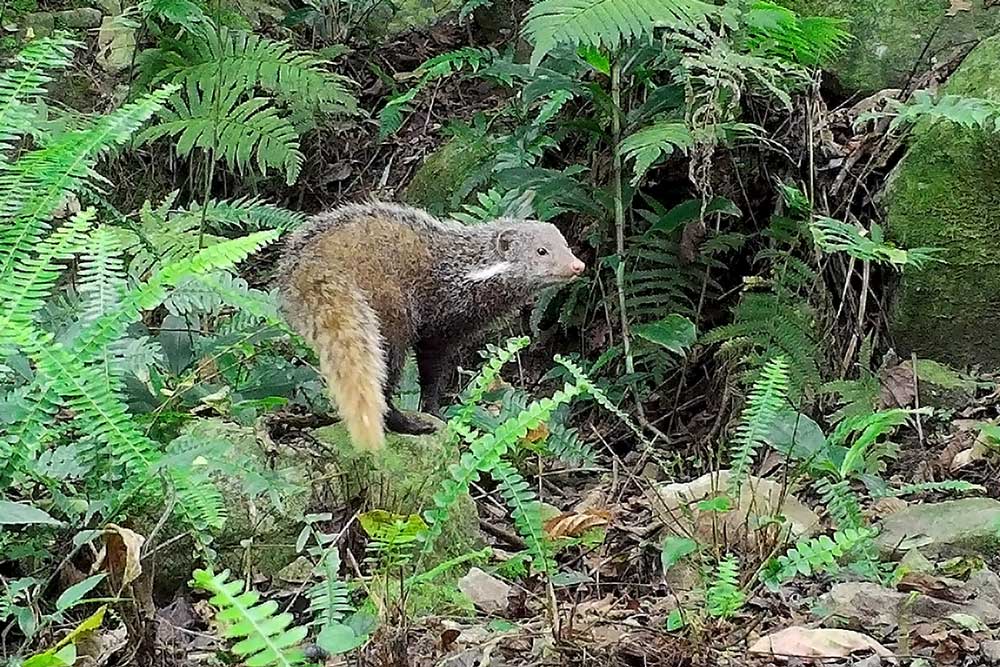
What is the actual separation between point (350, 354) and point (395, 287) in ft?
3.26

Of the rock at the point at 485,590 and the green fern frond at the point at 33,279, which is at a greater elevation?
the green fern frond at the point at 33,279

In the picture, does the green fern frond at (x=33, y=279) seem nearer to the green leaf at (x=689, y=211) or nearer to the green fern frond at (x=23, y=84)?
the green fern frond at (x=23, y=84)

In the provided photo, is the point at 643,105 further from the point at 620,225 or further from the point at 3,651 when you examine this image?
the point at 3,651

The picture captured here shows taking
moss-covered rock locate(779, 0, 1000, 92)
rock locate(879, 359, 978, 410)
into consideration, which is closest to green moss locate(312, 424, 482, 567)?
rock locate(879, 359, 978, 410)

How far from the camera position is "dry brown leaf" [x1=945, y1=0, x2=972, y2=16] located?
6.40 meters

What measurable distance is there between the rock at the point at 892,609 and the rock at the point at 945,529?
1.49ft

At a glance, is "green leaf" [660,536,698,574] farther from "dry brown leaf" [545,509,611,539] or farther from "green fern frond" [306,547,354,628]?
"green fern frond" [306,547,354,628]

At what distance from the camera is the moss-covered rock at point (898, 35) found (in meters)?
6.34

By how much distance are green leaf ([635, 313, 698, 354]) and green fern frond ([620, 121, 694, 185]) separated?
2.75ft

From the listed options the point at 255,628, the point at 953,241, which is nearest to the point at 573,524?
the point at 255,628

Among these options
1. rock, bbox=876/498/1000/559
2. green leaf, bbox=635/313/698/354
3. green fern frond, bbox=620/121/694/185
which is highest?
green fern frond, bbox=620/121/694/185

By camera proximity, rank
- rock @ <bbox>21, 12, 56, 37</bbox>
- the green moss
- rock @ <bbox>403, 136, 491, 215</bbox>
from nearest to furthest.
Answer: the green moss → rock @ <bbox>403, 136, 491, 215</bbox> → rock @ <bbox>21, 12, 56, 37</bbox>

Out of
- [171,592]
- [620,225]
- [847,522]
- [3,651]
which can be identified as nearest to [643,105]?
[620,225]

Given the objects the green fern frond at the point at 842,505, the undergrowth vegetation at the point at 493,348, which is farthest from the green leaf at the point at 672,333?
the green fern frond at the point at 842,505
